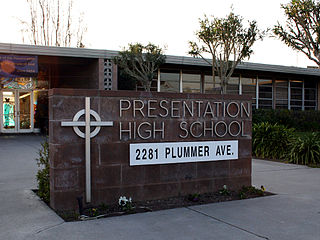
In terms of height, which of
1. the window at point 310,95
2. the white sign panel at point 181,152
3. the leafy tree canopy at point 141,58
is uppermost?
the leafy tree canopy at point 141,58

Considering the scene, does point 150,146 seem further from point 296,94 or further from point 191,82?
point 296,94

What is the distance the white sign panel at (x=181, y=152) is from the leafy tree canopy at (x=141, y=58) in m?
11.8

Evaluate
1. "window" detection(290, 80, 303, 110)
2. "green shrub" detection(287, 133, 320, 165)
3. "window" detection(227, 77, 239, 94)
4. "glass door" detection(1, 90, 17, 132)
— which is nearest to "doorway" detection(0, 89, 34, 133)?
"glass door" detection(1, 90, 17, 132)

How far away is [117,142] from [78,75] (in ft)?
55.9

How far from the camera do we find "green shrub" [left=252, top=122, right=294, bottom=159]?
478 inches

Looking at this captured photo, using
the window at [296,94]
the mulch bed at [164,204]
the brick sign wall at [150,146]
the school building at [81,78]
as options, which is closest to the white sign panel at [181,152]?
the brick sign wall at [150,146]

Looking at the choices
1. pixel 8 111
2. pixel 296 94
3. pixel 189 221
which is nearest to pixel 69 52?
pixel 8 111

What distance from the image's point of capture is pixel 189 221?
192 inches

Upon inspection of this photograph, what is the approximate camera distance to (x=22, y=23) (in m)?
27.8

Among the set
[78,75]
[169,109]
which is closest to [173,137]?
[169,109]

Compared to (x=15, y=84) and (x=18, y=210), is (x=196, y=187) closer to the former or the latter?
(x=18, y=210)

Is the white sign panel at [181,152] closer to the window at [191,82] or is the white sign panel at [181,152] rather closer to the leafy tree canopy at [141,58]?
the leafy tree canopy at [141,58]

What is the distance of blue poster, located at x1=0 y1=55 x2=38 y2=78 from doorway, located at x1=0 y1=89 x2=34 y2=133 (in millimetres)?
4208

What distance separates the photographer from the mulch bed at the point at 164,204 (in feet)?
16.9
